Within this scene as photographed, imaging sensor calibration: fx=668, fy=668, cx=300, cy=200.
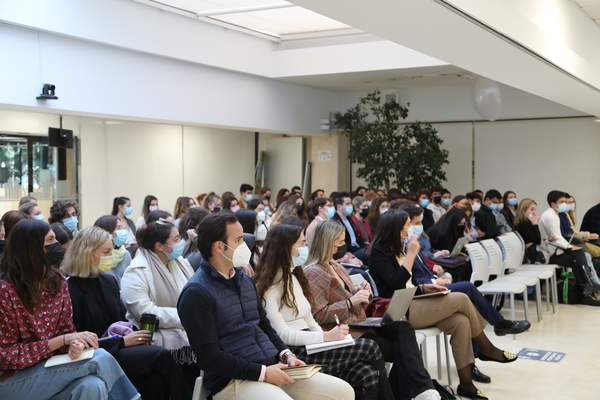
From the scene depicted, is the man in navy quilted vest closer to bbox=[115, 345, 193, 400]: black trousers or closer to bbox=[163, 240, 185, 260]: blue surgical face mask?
bbox=[115, 345, 193, 400]: black trousers

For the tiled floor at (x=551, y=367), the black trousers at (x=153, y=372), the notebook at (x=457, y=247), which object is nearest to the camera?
the black trousers at (x=153, y=372)

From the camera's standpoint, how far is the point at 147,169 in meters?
11.0

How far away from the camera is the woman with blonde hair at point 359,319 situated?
14.4 feet

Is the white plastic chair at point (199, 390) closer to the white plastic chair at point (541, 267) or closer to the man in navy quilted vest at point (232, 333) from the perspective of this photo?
the man in navy quilted vest at point (232, 333)

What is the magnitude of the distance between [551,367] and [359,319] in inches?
93.4

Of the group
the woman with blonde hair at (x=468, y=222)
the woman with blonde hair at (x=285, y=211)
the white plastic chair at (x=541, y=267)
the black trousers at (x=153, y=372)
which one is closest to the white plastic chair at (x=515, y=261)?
the white plastic chair at (x=541, y=267)

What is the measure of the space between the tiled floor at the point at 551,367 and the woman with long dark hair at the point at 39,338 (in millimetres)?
3149

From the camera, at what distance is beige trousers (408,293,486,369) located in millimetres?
5086

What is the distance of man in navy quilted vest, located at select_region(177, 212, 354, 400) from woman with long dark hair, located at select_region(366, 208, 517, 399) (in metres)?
1.61

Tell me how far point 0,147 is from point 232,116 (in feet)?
12.7

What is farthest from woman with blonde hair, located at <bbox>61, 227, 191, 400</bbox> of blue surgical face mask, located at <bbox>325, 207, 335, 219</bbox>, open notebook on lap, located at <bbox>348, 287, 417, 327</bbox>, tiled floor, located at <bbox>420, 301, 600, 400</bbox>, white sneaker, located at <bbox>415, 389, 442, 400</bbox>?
blue surgical face mask, located at <bbox>325, 207, 335, 219</bbox>

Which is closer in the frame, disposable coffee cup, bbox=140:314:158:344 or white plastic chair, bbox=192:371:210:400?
white plastic chair, bbox=192:371:210:400

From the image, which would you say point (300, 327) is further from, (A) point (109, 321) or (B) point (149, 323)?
(A) point (109, 321)

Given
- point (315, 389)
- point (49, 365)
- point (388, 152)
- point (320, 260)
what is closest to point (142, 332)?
point (49, 365)
